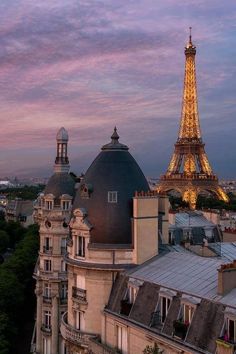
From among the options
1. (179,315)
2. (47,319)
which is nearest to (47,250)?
(47,319)

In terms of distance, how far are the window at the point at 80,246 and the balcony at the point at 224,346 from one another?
12791 mm

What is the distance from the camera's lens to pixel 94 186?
37594 millimetres

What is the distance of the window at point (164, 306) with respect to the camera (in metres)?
A: 31.1

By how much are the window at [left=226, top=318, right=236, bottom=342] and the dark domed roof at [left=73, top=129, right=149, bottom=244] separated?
10742 millimetres

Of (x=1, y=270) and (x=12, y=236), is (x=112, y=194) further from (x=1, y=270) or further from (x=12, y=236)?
(x=12, y=236)

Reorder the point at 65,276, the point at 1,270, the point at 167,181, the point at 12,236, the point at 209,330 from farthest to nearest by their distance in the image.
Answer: the point at 167,181, the point at 12,236, the point at 1,270, the point at 65,276, the point at 209,330

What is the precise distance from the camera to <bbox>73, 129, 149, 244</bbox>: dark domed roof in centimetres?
3638

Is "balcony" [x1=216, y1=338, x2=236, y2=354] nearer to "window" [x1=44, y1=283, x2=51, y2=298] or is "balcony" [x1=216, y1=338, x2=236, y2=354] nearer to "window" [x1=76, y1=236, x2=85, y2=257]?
"window" [x1=76, y1=236, x2=85, y2=257]

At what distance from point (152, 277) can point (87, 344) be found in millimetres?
6077

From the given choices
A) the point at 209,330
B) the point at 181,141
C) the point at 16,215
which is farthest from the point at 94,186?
the point at 181,141

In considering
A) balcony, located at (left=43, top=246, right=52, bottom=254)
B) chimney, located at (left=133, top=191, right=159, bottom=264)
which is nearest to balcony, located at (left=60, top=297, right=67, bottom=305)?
balcony, located at (left=43, top=246, right=52, bottom=254)

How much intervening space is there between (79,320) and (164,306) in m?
7.77

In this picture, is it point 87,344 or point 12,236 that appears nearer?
point 87,344

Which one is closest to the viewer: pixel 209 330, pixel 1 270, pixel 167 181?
pixel 209 330
